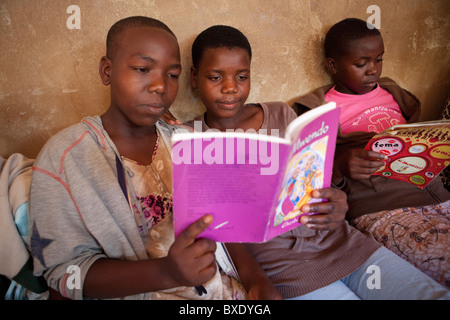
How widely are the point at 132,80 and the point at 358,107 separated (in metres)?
1.43

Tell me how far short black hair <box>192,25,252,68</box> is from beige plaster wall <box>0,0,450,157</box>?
0.56 ft

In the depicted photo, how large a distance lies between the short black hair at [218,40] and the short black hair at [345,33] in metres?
0.64

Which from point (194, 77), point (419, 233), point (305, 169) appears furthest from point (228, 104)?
point (419, 233)

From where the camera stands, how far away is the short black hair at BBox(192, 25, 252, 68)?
1400 millimetres

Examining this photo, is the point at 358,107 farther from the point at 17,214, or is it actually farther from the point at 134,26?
the point at 17,214

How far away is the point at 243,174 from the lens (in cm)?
71

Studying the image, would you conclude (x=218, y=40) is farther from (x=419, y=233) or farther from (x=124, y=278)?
(x=419, y=233)

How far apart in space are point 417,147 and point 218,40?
3.42 ft

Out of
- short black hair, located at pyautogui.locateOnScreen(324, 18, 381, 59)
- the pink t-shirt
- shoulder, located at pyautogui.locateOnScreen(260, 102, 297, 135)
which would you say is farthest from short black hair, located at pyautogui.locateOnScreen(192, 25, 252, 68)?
the pink t-shirt

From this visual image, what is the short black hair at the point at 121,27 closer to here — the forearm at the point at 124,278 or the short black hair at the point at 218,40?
the short black hair at the point at 218,40

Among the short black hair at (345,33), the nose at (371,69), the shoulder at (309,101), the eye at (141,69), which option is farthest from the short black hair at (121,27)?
the nose at (371,69)

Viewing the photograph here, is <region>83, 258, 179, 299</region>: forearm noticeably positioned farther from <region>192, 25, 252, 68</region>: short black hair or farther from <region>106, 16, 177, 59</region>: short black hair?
<region>192, 25, 252, 68</region>: short black hair

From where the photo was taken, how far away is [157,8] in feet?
4.97
